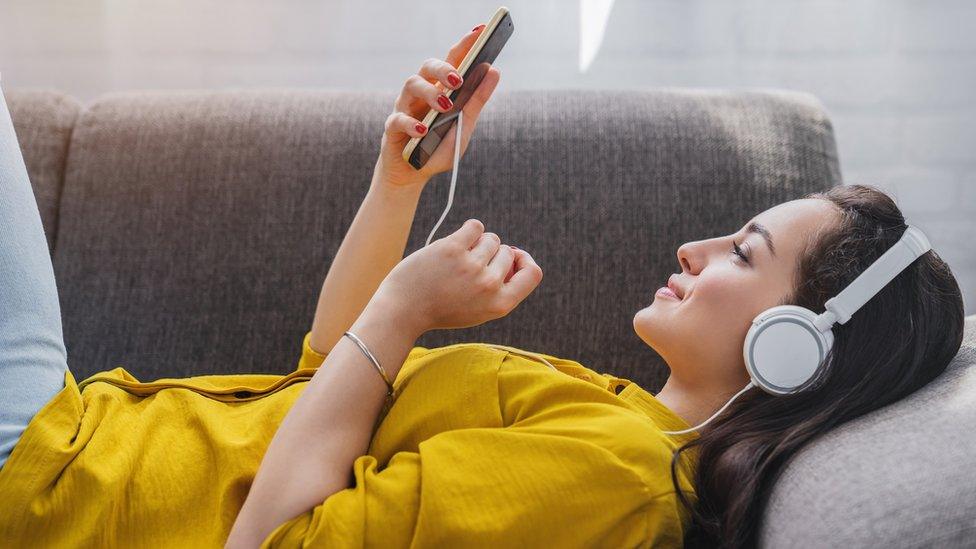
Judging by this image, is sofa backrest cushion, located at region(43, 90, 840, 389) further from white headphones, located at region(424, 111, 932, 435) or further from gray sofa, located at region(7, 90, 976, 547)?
white headphones, located at region(424, 111, 932, 435)

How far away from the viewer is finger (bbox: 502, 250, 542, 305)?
896 mm

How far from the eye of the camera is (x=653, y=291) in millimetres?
1300

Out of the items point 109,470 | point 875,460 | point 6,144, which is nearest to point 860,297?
point 875,460

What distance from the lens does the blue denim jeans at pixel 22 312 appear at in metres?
0.88

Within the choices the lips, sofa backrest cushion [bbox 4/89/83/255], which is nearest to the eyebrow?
the lips

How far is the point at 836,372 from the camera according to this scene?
2.96 feet

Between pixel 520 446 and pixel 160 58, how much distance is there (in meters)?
1.45

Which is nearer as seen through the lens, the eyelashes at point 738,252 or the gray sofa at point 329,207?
the eyelashes at point 738,252

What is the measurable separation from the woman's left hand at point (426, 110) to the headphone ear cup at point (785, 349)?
442 millimetres

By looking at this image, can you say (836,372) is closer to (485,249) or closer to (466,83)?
(485,249)

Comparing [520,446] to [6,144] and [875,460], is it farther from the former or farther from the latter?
[6,144]

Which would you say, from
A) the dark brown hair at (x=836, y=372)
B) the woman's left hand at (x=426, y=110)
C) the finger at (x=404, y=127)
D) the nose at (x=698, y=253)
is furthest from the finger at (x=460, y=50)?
the dark brown hair at (x=836, y=372)

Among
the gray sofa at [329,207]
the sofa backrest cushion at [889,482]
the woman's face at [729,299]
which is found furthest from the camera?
the gray sofa at [329,207]

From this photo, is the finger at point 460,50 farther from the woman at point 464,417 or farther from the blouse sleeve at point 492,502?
the blouse sleeve at point 492,502
